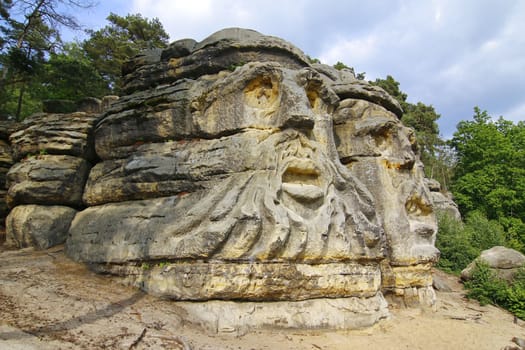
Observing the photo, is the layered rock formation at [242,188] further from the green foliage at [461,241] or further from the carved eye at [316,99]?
the green foliage at [461,241]

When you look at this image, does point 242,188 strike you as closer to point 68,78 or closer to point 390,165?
point 390,165

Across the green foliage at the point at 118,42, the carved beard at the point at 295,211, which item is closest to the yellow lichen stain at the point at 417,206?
the carved beard at the point at 295,211

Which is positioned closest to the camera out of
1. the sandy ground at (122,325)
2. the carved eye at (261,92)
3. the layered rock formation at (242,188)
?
the sandy ground at (122,325)

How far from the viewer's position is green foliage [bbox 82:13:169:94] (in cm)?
2081

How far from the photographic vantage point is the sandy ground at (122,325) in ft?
13.8

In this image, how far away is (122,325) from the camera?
474 centimetres

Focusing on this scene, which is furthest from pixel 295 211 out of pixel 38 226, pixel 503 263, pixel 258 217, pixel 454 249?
Answer: pixel 454 249

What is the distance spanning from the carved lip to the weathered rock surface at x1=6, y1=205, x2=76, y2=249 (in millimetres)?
6014

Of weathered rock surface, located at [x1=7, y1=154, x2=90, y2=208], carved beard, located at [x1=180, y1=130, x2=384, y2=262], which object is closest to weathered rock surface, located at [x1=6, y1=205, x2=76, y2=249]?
weathered rock surface, located at [x1=7, y1=154, x2=90, y2=208]

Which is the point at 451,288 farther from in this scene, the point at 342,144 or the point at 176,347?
the point at 176,347

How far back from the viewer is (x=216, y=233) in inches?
232

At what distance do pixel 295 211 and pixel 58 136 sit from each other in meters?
6.99

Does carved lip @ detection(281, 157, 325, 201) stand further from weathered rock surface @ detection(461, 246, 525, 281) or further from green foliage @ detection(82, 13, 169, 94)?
green foliage @ detection(82, 13, 169, 94)

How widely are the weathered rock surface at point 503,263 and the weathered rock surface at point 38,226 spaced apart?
42.7 feet
